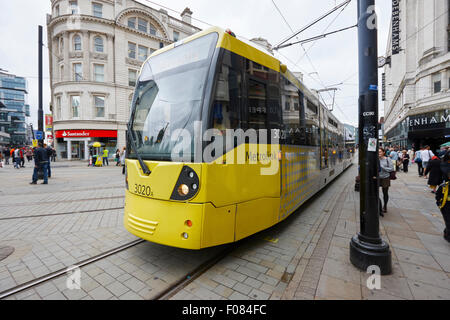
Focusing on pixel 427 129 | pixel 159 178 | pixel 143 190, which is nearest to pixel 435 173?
pixel 159 178

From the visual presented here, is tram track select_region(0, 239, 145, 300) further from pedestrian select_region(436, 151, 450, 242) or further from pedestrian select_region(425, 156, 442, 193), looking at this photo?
pedestrian select_region(425, 156, 442, 193)

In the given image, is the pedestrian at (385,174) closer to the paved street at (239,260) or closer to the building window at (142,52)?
the paved street at (239,260)

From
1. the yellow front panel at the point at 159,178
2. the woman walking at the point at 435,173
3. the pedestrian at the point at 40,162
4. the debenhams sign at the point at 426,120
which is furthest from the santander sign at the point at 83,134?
the debenhams sign at the point at 426,120

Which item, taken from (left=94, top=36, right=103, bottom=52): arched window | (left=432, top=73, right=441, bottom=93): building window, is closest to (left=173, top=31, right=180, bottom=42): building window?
(left=94, top=36, right=103, bottom=52): arched window

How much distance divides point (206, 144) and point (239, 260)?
1.87 meters

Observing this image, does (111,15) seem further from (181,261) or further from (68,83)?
(181,261)

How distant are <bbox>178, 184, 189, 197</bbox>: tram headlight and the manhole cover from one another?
309 cm

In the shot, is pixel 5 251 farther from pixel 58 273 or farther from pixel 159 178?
pixel 159 178

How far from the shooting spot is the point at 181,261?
322cm

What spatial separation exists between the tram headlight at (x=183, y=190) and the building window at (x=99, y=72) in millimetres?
28728

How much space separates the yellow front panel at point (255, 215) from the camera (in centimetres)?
316

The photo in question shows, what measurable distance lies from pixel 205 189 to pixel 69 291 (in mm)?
2016

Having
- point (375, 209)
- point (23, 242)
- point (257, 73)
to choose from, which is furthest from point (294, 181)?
point (23, 242)
